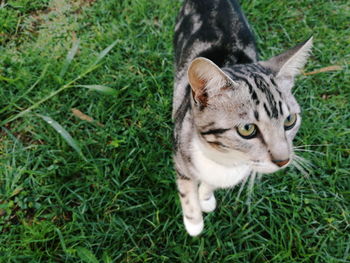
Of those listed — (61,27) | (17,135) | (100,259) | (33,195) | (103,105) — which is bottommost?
(100,259)

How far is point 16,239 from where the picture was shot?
1.87 m

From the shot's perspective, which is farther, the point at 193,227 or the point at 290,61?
the point at 193,227

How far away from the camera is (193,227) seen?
6.03 feet

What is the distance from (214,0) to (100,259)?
6.24 ft

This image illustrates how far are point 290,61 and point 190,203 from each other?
97cm

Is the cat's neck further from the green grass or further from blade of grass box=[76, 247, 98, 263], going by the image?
blade of grass box=[76, 247, 98, 263]

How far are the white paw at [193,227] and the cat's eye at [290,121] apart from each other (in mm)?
811

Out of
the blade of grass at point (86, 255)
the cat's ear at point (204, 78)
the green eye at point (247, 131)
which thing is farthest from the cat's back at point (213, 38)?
the blade of grass at point (86, 255)

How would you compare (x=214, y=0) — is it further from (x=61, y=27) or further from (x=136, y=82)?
(x=61, y=27)

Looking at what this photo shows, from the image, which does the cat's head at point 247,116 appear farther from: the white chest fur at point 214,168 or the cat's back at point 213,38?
the cat's back at point 213,38

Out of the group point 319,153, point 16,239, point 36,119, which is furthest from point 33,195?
point 319,153

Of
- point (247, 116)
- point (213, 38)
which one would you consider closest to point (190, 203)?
point (247, 116)

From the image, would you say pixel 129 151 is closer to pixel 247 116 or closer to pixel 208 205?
pixel 208 205

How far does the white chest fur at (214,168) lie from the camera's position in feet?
5.02
